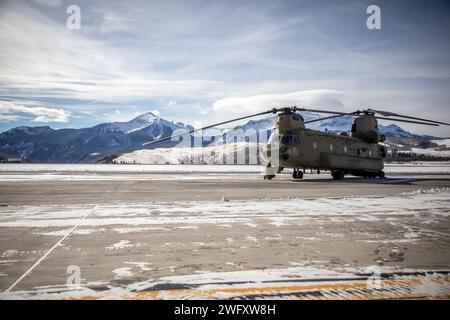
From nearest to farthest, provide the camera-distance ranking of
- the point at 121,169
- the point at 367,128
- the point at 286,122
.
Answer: the point at 286,122, the point at 367,128, the point at 121,169

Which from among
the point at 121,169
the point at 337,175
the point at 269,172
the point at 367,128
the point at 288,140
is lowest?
the point at 337,175

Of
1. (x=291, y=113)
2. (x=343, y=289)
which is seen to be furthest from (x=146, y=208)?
(x=291, y=113)

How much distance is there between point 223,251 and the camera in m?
6.81

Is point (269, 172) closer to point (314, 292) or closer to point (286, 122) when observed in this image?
point (286, 122)

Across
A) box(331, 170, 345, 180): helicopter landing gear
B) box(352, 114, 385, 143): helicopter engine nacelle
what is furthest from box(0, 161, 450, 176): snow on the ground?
box(352, 114, 385, 143): helicopter engine nacelle

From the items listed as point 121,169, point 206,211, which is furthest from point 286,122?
point 121,169

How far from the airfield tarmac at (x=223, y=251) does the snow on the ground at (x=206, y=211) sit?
39 millimetres

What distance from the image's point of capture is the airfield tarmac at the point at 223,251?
4.84 meters

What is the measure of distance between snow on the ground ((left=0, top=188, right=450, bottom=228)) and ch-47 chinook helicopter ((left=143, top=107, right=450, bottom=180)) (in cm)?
1102

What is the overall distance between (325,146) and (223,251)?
2398 cm

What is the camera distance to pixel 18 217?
10445mm

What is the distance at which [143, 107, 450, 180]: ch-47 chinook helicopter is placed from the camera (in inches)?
1054

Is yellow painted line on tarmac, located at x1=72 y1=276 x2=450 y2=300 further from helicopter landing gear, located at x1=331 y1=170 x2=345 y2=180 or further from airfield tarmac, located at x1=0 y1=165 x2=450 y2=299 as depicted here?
helicopter landing gear, located at x1=331 y1=170 x2=345 y2=180
